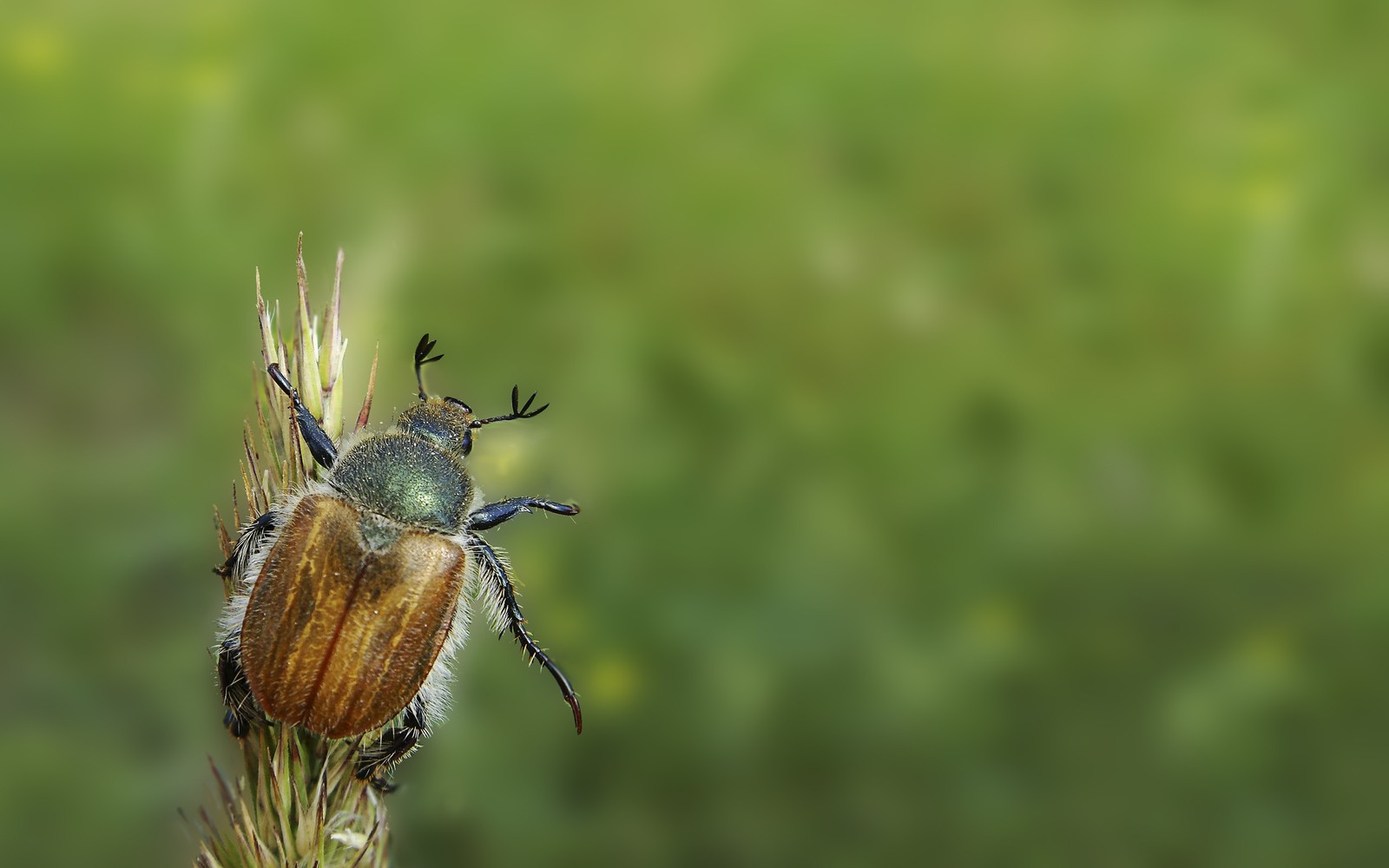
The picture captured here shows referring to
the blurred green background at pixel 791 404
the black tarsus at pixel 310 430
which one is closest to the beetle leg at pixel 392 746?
the black tarsus at pixel 310 430

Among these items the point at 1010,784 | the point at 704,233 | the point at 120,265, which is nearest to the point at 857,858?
the point at 1010,784

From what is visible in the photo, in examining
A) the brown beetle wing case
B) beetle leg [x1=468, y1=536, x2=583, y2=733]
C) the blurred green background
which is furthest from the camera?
the blurred green background

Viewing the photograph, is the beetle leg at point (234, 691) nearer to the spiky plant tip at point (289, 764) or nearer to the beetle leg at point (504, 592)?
the spiky plant tip at point (289, 764)

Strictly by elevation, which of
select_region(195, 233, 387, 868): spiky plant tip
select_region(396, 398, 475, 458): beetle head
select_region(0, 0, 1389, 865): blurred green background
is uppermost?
select_region(0, 0, 1389, 865): blurred green background

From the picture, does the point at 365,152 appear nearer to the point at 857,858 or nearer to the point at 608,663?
the point at 608,663

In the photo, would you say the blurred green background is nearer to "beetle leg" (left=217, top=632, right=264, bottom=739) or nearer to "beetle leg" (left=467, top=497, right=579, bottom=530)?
"beetle leg" (left=467, top=497, right=579, bottom=530)

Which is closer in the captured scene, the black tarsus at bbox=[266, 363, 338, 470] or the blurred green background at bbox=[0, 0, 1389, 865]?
the black tarsus at bbox=[266, 363, 338, 470]

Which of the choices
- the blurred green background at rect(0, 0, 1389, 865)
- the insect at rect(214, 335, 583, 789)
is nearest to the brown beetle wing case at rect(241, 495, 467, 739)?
the insect at rect(214, 335, 583, 789)
